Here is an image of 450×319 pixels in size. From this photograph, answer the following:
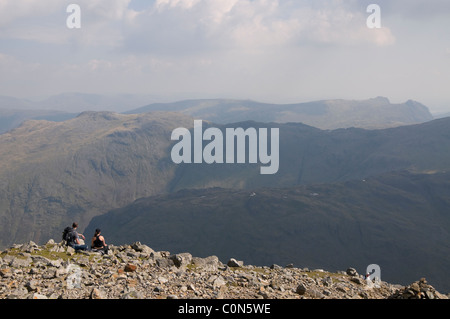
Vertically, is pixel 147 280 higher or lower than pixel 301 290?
higher

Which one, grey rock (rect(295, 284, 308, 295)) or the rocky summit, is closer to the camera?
the rocky summit

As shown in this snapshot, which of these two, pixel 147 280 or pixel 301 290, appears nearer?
pixel 147 280

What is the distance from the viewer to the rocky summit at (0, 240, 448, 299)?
65.9 ft

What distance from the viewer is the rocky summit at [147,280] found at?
20.1 meters

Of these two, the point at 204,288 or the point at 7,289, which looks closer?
the point at 7,289

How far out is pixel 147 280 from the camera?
2211cm

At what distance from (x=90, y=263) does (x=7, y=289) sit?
5.75 metres

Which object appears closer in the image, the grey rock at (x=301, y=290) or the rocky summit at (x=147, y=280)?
the rocky summit at (x=147, y=280)
